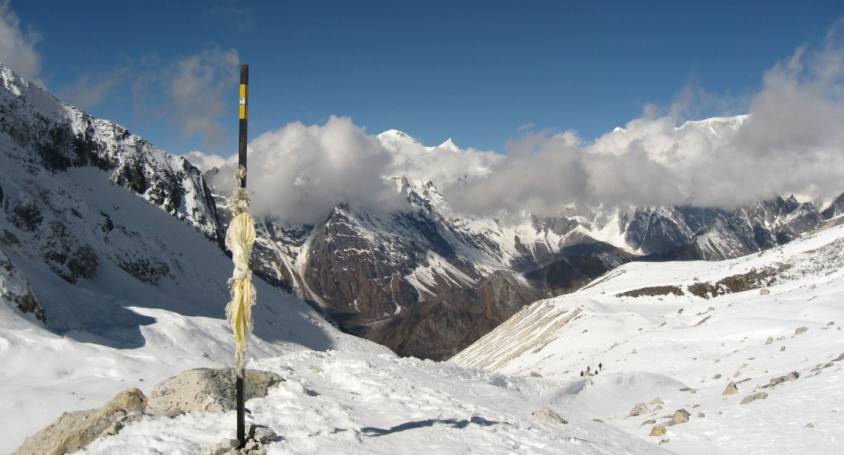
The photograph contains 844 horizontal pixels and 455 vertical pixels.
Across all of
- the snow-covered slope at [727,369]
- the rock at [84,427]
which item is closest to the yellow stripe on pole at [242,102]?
the rock at [84,427]

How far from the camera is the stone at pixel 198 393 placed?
12742mm

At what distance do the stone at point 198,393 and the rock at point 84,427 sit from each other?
39cm

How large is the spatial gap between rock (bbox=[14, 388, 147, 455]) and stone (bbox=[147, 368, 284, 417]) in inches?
15.4

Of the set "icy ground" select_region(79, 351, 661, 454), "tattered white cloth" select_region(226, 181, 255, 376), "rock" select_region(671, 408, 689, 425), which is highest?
"tattered white cloth" select_region(226, 181, 255, 376)

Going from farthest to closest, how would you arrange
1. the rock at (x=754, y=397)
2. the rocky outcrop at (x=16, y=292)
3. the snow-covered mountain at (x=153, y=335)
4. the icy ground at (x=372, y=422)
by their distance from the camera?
the rocky outcrop at (x=16, y=292) → the rock at (x=754, y=397) → the snow-covered mountain at (x=153, y=335) → the icy ground at (x=372, y=422)

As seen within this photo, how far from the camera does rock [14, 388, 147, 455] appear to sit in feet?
35.9

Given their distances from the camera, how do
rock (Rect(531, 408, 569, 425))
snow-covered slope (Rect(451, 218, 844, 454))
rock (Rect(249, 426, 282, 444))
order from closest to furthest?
rock (Rect(249, 426, 282, 444)), snow-covered slope (Rect(451, 218, 844, 454)), rock (Rect(531, 408, 569, 425))

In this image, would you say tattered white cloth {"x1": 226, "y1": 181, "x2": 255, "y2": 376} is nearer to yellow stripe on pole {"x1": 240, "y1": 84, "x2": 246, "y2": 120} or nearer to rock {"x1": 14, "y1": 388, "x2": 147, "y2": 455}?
yellow stripe on pole {"x1": 240, "y1": 84, "x2": 246, "y2": 120}

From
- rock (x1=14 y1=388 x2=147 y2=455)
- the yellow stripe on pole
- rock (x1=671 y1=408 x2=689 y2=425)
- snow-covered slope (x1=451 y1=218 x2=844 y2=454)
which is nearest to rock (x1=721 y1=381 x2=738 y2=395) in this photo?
snow-covered slope (x1=451 y1=218 x2=844 y2=454)

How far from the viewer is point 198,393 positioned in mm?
13125

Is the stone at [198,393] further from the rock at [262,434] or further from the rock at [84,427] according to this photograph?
the rock at [262,434]

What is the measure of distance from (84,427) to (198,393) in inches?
90.8

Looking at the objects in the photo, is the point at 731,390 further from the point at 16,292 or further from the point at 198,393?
the point at 16,292

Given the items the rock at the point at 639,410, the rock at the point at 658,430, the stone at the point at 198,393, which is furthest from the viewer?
the rock at the point at 639,410
